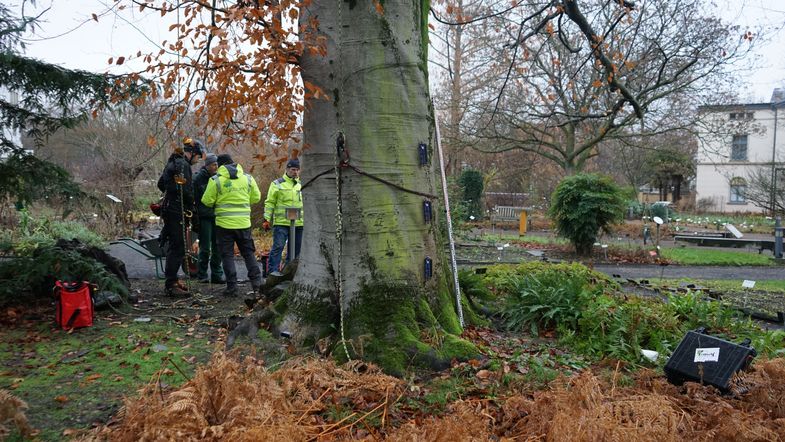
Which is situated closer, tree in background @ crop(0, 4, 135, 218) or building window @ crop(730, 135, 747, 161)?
tree in background @ crop(0, 4, 135, 218)

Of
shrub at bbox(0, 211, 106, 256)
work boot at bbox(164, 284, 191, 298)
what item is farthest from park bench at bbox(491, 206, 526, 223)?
work boot at bbox(164, 284, 191, 298)

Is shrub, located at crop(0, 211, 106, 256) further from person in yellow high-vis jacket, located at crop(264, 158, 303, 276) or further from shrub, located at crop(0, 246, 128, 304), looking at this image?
person in yellow high-vis jacket, located at crop(264, 158, 303, 276)

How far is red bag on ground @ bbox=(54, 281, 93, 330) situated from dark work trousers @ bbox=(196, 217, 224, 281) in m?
2.85

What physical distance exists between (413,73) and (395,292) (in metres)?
1.92

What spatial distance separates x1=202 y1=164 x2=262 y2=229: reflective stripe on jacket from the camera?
780cm

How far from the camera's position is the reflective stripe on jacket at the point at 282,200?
9.00 meters

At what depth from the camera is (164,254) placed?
9.02 m

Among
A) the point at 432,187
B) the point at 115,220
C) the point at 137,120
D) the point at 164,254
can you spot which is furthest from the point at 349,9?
the point at 137,120

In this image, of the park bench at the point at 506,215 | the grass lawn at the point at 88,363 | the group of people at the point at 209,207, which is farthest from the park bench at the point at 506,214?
A: the grass lawn at the point at 88,363

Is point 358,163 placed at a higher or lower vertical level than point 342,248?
higher

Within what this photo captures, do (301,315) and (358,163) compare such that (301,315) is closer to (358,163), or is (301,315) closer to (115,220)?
(358,163)

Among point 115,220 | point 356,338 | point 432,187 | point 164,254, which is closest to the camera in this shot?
point 356,338

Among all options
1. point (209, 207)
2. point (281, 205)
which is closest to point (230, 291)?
point (209, 207)

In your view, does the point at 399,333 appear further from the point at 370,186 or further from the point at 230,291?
the point at 230,291
